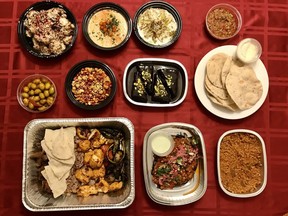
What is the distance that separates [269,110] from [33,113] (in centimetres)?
138

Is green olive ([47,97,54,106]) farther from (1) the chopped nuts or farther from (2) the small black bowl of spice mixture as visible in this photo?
(2) the small black bowl of spice mixture

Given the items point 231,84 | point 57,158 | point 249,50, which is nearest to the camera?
point 57,158

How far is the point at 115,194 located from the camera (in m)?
1.80

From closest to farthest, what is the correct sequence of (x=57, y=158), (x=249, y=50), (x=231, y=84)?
(x=57, y=158)
(x=231, y=84)
(x=249, y=50)

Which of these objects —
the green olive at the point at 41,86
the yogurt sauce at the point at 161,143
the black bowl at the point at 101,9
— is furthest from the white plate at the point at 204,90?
the green olive at the point at 41,86

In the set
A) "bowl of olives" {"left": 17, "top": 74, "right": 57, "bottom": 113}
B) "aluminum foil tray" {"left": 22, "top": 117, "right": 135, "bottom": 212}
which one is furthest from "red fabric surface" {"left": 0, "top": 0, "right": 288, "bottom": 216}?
"aluminum foil tray" {"left": 22, "top": 117, "right": 135, "bottom": 212}

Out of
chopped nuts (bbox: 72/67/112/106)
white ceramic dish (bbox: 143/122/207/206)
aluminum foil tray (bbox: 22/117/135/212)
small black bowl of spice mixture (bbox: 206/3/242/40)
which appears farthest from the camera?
small black bowl of spice mixture (bbox: 206/3/242/40)

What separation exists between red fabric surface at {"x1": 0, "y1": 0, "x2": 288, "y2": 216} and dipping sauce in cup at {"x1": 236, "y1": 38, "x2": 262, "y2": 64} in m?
0.11

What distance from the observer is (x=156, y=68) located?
2.01 meters

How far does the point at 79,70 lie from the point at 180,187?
87 centimetres

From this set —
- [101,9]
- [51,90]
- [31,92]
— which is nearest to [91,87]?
[51,90]

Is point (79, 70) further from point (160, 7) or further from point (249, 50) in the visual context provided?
point (249, 50)

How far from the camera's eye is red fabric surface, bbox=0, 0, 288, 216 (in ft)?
6.32

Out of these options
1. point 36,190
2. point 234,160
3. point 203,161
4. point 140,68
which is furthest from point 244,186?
point 36,190
